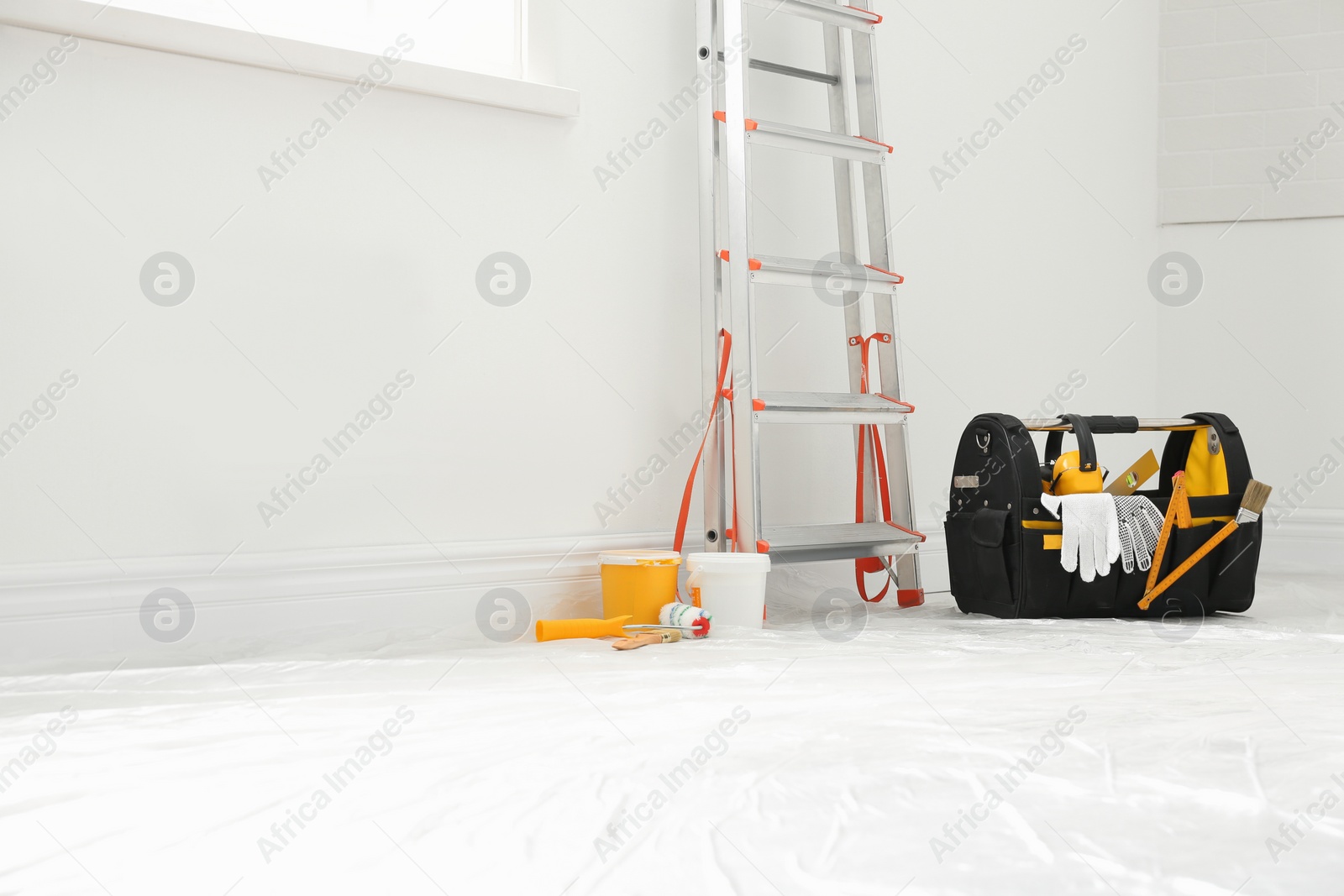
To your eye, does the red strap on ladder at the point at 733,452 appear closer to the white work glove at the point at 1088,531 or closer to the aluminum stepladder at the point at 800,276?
the aluminum stepladder at the point at 800,276

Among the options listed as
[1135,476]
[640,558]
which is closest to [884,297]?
[1135,476]

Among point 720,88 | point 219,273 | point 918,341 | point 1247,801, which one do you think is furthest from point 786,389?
point 1247,801

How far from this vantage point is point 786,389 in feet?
8.35

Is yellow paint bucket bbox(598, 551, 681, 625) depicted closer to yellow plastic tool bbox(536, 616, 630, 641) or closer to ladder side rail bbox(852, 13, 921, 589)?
yellow plastic tool bbox(536, 616, 630, 641)

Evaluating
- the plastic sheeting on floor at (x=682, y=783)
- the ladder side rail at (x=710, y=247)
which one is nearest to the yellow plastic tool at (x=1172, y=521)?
the plastic sheeting on floor at (x=682, y=783)

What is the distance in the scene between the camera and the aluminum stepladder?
2.13 metres

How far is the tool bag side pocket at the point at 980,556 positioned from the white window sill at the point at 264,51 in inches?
48.8

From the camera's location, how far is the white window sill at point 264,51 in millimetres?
1625

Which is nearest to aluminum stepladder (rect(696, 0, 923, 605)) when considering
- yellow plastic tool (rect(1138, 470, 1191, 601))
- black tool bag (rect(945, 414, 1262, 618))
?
black tool bag (rect(945, 414, 1262, 618))

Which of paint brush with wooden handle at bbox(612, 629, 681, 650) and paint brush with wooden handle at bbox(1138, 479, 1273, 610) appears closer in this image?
paint brush with wooden handle at bbox(612, 629, 681, 650)

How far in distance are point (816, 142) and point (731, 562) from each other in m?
0.97

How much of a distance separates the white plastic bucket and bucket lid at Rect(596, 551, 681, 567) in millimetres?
48

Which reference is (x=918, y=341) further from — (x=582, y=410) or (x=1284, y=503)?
(x=1284, y=503)

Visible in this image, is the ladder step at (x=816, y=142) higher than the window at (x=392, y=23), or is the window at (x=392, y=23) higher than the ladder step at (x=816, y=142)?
the window at (x=392, y=23)
